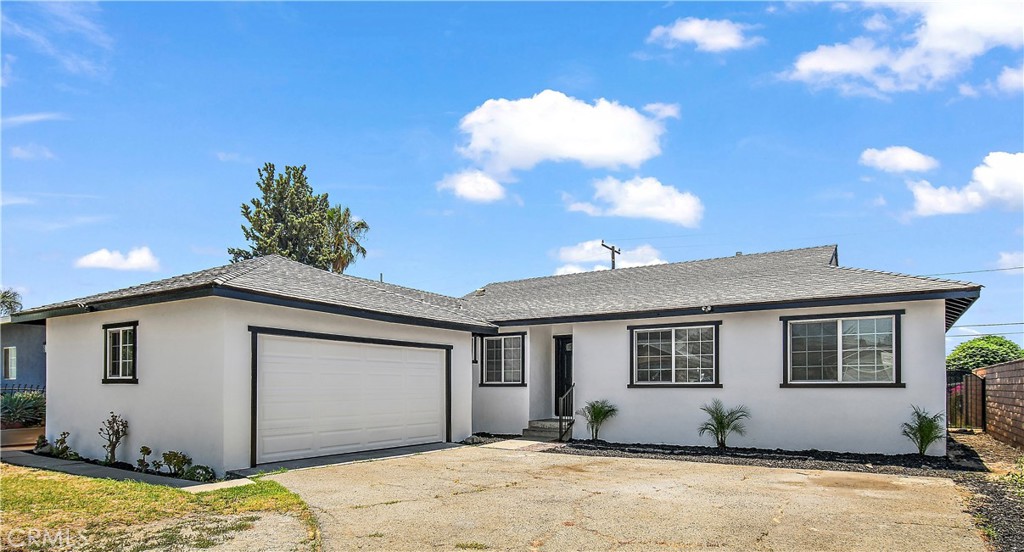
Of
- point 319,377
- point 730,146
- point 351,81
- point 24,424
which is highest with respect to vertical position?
point 351,81

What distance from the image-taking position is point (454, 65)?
54.5 ft

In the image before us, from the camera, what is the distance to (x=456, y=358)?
16.3 meters

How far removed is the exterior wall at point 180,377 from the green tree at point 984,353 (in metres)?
23.8

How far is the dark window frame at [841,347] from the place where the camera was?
12.9 meters

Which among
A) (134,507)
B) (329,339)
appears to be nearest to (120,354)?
(329,339)

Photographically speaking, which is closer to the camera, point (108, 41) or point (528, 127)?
point (108, 41)

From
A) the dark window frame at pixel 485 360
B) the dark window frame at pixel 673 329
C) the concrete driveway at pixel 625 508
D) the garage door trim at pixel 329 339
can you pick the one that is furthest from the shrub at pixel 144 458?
the dark window frame at pixel 673 329

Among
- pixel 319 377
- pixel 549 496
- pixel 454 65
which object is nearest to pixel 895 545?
pixel 549 496

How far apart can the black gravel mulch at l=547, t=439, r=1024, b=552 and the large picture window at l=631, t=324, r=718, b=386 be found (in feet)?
4.73

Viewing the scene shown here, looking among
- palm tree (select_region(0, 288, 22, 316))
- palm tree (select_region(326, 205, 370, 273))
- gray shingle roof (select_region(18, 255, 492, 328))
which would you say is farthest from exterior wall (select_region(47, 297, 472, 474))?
palm tree (select_region(0, 288, 22, 316))

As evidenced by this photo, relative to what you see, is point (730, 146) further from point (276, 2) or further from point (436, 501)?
point (436, 501)

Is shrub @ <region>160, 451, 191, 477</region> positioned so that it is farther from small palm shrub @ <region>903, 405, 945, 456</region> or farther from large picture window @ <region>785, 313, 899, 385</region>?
small palm shrub @ <region>903, 405, 945, 456</region>

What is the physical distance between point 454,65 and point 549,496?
11070 mm

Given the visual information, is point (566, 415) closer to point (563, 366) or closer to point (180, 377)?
point (563, 366)
